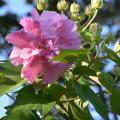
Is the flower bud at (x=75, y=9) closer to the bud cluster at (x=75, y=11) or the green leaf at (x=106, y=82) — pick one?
the bud cluster at (x=75, y=11)

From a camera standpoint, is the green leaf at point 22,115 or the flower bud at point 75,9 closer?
the green leaf at point 22,115

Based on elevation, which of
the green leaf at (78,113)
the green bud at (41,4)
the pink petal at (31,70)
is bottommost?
the green leaf at (78,113)

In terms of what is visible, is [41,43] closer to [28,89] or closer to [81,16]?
[28,89]

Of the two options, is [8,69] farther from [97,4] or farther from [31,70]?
[97,4]

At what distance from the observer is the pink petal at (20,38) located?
1.16 metres

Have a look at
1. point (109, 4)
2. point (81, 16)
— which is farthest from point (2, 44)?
point (81, 16)

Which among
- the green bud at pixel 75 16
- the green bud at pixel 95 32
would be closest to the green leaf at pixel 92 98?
the green bud at pixel 95 32

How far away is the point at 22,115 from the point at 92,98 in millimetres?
159

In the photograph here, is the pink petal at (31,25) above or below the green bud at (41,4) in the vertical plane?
above

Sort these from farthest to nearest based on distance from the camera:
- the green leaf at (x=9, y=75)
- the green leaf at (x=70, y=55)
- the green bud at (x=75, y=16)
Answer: the green bud at (x=75, y=16) → the green leaf at (x=9, y=75) → the green leaf at (x=70, y=55)

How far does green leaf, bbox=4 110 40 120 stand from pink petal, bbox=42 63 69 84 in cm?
9

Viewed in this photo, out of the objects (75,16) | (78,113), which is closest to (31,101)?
(78,113)

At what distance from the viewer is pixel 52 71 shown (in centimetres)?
113

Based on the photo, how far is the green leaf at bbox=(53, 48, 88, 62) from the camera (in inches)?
42.8
